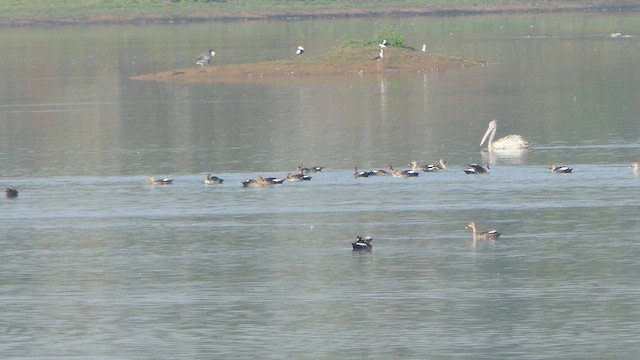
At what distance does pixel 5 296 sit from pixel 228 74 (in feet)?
132

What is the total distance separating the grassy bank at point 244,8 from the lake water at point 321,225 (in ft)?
162

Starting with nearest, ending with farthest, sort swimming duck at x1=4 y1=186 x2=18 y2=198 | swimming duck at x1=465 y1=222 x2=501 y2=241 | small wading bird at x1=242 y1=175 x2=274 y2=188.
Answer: swimming duck at x1=465 y1=222 x2=501 y2=241, swimming duck at x1=4 y1=186 x2=18 y2=198, small wading bird at x1=242 y1=175 x2=274 y2=188

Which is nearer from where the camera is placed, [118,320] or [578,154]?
[118,320]

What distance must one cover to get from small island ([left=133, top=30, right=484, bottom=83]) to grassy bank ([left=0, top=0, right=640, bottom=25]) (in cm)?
4183

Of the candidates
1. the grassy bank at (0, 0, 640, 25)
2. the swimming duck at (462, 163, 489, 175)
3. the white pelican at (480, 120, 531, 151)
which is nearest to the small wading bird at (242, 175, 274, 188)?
the swimming duck at (462, 163, 489, 175)

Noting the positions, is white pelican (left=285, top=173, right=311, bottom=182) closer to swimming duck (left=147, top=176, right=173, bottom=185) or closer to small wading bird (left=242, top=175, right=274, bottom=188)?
small wading bird (left=242, top=175, right=274, bottom=188)

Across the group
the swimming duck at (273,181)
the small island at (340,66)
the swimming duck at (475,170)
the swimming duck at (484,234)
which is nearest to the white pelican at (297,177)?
the swimming duck at (273,181)

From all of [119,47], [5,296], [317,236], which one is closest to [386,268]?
[317,236]

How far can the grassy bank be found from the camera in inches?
4208

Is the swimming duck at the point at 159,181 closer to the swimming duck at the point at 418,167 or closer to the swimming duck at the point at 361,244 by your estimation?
the swimming duck at the point at 418,167

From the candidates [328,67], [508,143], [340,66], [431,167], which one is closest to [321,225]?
[431,167]

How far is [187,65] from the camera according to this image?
68.4m

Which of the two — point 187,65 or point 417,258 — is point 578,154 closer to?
point 417,258

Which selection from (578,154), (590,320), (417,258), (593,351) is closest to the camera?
(593,351)
